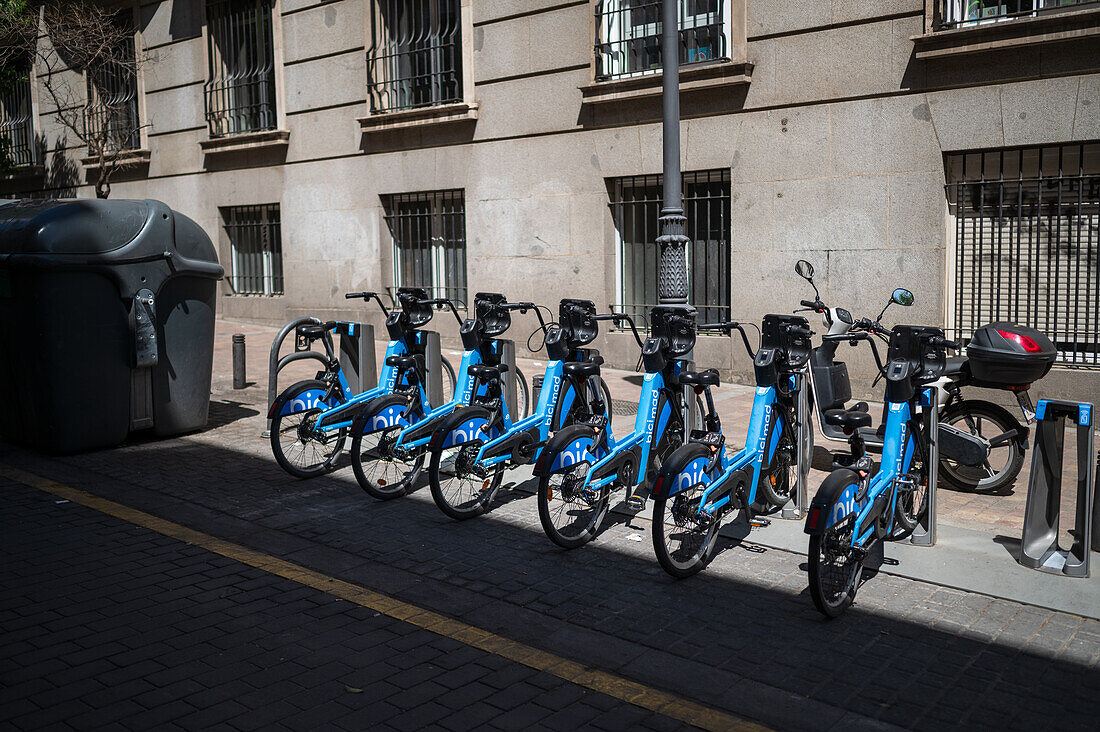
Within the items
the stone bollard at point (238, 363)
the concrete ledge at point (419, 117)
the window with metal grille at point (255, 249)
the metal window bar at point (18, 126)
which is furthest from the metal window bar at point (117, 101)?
the stone bollard at point (238, 363)

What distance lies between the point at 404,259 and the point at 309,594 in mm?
10616

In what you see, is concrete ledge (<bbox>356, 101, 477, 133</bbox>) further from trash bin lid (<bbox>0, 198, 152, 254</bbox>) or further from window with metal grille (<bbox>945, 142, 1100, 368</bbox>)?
window with metal grille (<bbox>945, 142, 1100, 368</bbox>)

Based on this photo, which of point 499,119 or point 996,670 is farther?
point 499,119

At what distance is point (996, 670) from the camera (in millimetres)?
4098

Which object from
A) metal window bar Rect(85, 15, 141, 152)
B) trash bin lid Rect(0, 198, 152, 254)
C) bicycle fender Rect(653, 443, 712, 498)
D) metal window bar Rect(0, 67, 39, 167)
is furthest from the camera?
metal window bar Rect(0, 67, 39, 167)

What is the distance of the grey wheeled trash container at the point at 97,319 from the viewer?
7.95 meters

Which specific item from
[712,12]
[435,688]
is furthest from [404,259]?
[435,688]

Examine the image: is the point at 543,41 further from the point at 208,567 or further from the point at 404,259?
the point at 208,567

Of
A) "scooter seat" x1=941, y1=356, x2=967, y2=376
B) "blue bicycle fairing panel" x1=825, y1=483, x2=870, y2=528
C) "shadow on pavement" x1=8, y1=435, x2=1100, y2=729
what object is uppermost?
"scooter seat" x1=941, y1=356, x2=967, y2=376

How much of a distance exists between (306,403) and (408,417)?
88 centimetres

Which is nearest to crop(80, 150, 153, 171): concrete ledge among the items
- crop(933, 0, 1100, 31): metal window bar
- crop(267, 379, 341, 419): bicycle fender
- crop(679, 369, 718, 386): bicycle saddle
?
crop(267, 379, 341, 419): bicycle fender

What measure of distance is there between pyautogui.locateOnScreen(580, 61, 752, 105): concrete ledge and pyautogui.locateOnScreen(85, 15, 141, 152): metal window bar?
1099cm

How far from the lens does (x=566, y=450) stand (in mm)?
5668

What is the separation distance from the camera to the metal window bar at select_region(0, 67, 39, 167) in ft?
73.6
